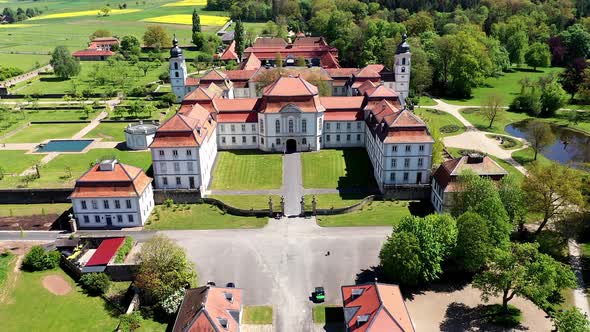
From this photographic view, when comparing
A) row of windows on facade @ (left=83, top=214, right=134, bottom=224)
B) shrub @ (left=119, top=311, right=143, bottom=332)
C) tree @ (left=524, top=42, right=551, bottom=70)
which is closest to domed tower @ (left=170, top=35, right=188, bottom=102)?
row of windows on facade @ (left=83, top=214, right=134, bottom=224)

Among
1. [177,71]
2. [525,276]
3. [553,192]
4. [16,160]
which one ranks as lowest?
[16,160]

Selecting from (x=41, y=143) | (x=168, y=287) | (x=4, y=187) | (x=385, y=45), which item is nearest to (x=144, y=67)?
(x=41, y=143)

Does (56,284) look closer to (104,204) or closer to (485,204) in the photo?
(104,204)

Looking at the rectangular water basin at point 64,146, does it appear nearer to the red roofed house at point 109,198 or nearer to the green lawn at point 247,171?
the green lawn at point 247,171

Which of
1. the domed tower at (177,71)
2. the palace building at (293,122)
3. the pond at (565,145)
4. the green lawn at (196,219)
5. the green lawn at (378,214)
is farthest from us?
the domed tower at (177,71)

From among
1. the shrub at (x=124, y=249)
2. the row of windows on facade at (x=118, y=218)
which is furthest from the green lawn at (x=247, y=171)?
the shrub at (x=124, y=249)

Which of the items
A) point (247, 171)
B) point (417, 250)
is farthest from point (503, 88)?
point (417, 250)
